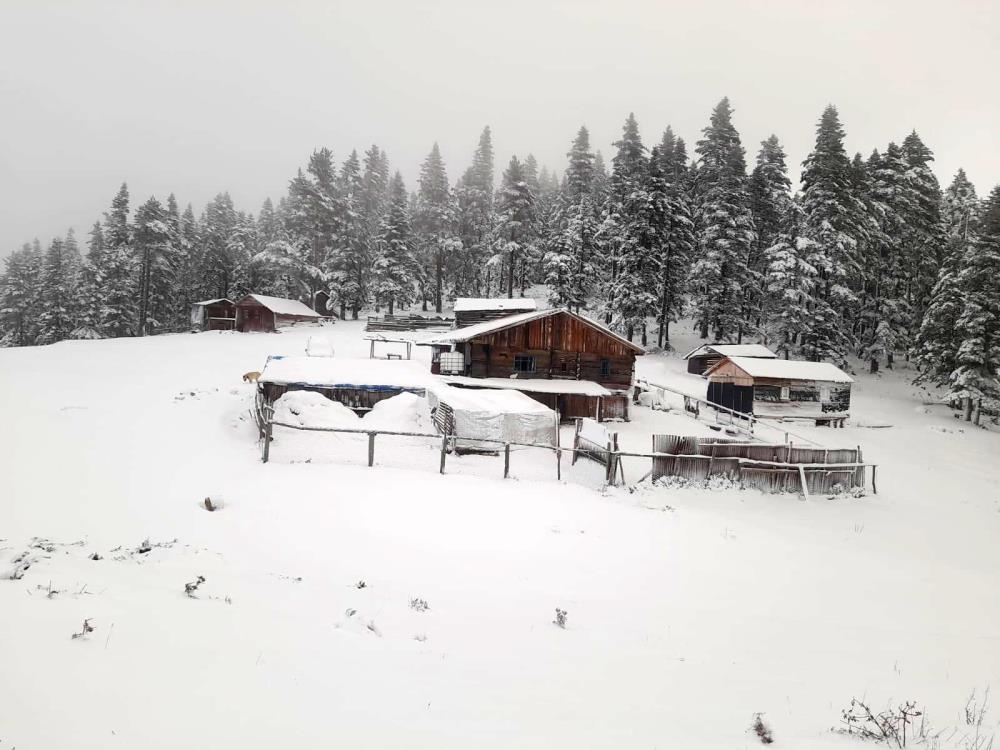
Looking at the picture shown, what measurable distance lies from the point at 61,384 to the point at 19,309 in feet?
178

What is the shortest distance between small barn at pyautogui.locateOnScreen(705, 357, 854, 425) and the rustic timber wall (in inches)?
673

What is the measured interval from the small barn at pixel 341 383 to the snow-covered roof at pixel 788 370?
21701 millimetres

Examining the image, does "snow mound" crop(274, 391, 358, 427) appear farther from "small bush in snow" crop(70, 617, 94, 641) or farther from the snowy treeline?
the snowy treeline

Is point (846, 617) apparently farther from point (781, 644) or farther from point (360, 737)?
point (360, 737)

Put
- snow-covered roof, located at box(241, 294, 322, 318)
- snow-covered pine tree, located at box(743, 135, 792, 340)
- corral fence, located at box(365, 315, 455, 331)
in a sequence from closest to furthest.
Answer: snow-covered pine tree, located at box(743, 135, 792, 340) → corral fence, located at box(365, 315, 455, 331) → snow-covered roof, located at box(241, 294, 322, 318)

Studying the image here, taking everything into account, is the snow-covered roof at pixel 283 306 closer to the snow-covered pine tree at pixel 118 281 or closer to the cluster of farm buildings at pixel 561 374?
the snow-covered pine tree at pixel 118 281

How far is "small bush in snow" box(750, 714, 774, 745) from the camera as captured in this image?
4.61 metres

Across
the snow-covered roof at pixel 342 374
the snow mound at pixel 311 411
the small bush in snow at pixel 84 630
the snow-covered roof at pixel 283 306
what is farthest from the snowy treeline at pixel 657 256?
the small bush in snow at pixel 84 630

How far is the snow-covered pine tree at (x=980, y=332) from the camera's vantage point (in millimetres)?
32969

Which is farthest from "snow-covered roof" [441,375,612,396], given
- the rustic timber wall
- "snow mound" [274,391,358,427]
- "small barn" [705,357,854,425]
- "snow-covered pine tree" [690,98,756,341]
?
"snow-covered pine tree" [690,98,756,341]

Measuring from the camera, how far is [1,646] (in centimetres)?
425

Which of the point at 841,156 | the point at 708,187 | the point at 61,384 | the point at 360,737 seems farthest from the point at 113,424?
the point at 841,156

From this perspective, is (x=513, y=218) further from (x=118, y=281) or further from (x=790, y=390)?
(x=118, y=281)

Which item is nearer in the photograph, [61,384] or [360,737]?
[360,737]
